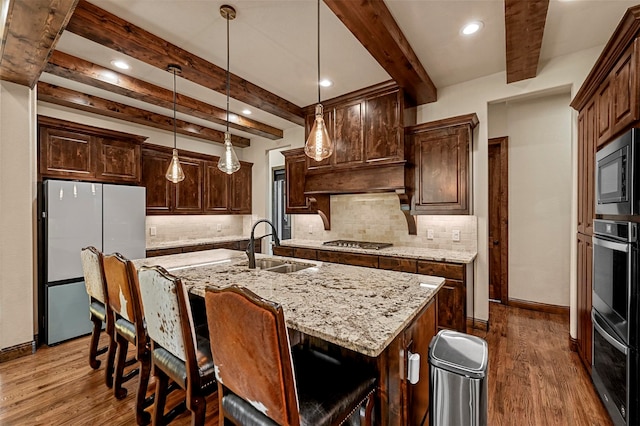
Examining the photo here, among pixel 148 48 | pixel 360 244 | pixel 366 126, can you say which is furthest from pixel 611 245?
pixel 148 48

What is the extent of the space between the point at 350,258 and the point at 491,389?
1.79 m

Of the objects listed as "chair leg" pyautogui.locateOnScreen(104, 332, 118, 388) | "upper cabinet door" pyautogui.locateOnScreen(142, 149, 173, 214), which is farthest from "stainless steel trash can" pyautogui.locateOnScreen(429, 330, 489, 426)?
"upper cabinet door" pyautogui.locateOnScreen(142, 149, 173, 214)

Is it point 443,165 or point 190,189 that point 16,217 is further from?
point 443,165

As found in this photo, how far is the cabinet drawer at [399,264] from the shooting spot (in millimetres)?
3066

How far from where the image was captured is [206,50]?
2662 mm

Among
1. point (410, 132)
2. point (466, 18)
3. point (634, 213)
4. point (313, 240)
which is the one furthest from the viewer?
point (313, 240)

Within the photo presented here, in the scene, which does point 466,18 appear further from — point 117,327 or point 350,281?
point 117,327

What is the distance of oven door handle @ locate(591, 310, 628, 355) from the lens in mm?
1593

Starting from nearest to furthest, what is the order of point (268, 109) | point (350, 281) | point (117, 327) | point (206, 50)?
point (350, 281) → point (117, 327) → point (206, 50) → point (268, 109)

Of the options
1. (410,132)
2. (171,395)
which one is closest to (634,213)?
(410,132)

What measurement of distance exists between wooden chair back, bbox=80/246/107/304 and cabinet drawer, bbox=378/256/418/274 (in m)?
2.54

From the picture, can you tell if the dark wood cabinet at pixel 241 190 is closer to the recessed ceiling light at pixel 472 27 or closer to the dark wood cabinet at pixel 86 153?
the dark wood cabinet at pixel 86 153

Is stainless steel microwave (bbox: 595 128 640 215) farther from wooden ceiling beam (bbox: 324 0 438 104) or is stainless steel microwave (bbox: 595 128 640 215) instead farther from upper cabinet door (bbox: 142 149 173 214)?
upper cabinet door (bbox: 142 149 173 214)

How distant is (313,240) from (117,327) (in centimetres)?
294
